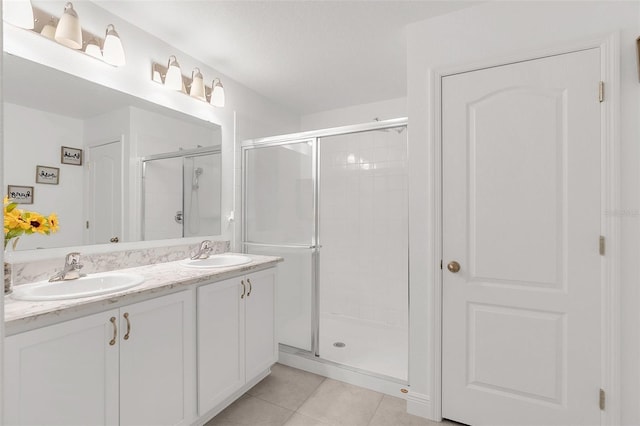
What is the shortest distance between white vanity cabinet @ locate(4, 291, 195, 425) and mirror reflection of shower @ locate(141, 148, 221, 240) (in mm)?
770

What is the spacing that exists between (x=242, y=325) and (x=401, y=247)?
1.84m

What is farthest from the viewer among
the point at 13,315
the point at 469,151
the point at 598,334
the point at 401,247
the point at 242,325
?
the point at 401,247

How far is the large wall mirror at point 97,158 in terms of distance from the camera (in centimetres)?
164

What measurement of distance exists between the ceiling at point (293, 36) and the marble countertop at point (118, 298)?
1558mm

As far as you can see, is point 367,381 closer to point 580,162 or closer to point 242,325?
point 242,325

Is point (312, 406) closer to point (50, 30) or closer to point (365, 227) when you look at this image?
point (365, 227)

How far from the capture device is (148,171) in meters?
2.21

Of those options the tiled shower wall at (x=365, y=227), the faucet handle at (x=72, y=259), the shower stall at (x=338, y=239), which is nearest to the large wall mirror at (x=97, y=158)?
the faucet handle at (x=72, y=259)

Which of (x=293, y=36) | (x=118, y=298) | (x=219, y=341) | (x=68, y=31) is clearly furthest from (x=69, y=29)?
(x=219, y=341)

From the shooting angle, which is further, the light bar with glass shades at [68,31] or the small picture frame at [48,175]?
the small picture frame at [48,175]

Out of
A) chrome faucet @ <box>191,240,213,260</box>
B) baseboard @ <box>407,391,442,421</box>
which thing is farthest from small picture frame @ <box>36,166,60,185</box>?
baseboard @ <box>407,391,442,421</box>

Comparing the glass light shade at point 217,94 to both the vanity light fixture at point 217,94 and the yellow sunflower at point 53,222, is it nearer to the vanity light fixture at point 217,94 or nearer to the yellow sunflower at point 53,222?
the vanity light fixture at point 217,94

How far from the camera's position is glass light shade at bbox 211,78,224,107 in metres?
2.58

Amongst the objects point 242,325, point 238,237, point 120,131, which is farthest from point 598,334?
point 120,131
